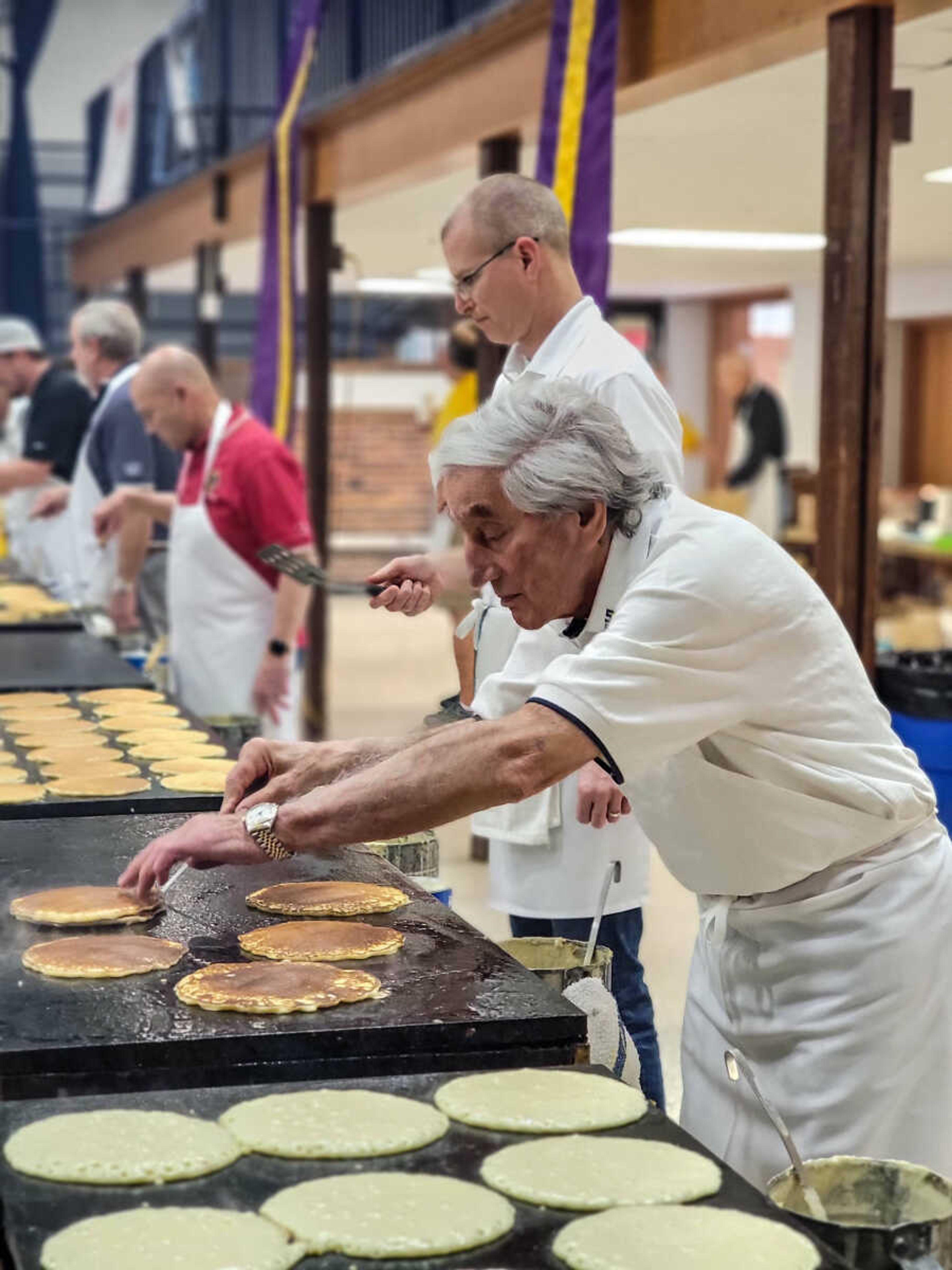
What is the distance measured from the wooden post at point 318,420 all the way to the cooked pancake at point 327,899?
5602mm

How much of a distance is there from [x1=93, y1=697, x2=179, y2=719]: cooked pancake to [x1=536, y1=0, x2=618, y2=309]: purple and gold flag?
1.46 metres

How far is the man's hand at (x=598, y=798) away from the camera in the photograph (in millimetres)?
2691

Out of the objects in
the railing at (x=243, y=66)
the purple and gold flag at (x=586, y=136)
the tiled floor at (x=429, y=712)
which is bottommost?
the tiled floor at (x=429, y=712)

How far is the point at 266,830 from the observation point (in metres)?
2.05

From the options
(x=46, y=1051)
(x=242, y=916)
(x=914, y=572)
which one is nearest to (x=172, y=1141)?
(x=46, y=1051)

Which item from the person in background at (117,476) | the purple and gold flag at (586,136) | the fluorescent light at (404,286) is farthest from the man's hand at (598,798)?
the fluorescent light at (404,286)

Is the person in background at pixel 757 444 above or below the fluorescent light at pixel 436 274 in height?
below

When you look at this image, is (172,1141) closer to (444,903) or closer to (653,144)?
(444,903)

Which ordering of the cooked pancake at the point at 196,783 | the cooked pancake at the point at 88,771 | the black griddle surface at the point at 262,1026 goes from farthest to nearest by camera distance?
the cooked pancake at the point at 88,771, the cooked pancake at the point at 196,783, the black griddle surface at the point at 262,1026

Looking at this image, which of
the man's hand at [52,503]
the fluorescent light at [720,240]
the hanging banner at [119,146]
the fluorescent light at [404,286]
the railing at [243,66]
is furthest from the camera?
the hanging banner at [119,146]

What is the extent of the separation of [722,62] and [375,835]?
3090mm

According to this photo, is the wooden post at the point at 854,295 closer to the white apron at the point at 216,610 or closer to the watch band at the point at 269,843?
the white apron at the point at 216,610

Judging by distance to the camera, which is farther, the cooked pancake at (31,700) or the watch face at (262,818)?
the cooked pancake at (31,700)

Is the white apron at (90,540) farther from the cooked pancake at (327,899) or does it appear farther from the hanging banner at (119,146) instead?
the hanging banner at (119,146)
